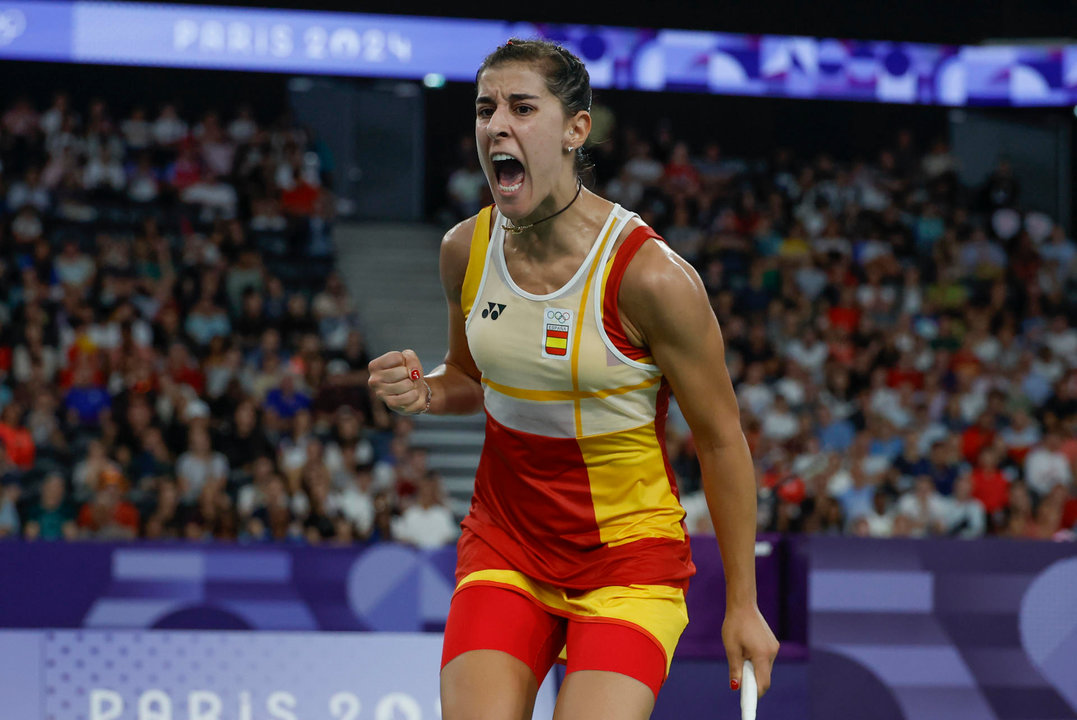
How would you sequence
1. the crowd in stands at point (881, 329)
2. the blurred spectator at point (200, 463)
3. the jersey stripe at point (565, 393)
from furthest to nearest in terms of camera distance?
the crowd in stands at point (881, 329) < the blurred spectator at point (200, 463) < the jersey stripe at point (565, 393)

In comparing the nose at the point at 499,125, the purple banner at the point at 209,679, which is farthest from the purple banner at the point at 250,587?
the nose at the point at 499,125

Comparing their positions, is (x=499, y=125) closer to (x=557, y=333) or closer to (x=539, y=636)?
(x=557, y=333)

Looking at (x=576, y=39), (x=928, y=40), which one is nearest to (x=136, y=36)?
(x=576, y=39)

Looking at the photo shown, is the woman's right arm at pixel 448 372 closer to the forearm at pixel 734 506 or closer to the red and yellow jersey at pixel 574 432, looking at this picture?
the red and yellow jersey at pixel 574 432

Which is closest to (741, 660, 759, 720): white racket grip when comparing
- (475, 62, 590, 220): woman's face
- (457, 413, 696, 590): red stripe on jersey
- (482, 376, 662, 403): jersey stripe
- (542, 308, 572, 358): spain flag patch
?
(457, 413, 696, 590): red stripe on jersey

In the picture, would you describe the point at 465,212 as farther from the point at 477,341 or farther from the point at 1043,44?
the point at 477,341

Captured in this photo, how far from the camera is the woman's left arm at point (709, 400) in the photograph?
2.82 m

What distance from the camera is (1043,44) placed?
44.8 ft

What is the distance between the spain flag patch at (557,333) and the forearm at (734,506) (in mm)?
419

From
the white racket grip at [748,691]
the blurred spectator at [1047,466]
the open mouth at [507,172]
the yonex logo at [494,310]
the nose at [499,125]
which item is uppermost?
the nose at [499,125]

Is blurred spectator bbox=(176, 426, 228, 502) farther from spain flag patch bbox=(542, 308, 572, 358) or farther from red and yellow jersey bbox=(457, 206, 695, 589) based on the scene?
spain flag patch bbox=(542, 308, 572, 358)

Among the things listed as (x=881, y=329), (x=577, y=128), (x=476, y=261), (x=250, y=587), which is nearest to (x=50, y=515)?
(x=250, y=587)

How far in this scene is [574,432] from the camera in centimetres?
295

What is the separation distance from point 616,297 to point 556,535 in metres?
0.59
